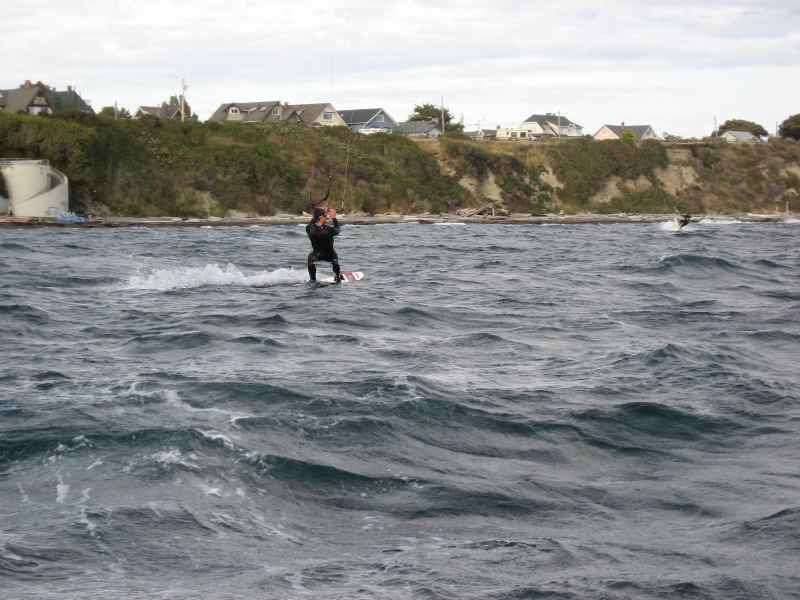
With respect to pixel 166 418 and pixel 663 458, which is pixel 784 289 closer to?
pixel 663 458

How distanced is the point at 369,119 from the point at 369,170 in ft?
104

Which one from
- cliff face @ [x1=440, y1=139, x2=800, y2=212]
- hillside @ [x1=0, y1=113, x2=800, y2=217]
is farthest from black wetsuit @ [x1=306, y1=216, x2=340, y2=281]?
cliff face @ [x1=440, y1=139, x2=800, y2=212]

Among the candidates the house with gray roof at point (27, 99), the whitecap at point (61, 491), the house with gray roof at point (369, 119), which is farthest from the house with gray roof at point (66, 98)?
the whitecap at point (61, 491)

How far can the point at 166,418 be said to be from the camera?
12922 mm

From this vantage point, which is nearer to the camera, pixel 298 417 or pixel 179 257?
pixel 298 417

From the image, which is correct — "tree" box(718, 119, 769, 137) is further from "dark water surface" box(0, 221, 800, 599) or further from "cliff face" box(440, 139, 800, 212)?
"dark water surface" box(0, 221, 800, 599)

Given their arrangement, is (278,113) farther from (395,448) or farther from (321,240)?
(395,448)

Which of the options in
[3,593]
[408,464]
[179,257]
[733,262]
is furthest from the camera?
[179,257]

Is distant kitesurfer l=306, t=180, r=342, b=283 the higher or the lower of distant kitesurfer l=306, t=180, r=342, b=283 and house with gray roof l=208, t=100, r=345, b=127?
the lower

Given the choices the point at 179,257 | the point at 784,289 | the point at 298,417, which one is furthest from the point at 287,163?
the point at 298,417

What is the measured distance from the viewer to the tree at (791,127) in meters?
130

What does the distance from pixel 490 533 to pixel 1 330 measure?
1357 centimetres

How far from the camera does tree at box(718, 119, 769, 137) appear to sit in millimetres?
144250

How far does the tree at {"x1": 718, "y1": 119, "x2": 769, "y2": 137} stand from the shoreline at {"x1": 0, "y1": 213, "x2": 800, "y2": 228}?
2197 inches
